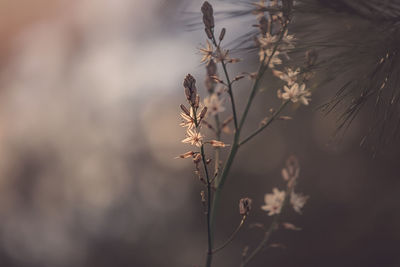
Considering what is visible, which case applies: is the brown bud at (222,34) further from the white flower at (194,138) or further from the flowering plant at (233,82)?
the white flower at (194,138)

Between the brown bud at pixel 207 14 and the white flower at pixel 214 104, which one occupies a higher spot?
the brown bud at pixel 207 14

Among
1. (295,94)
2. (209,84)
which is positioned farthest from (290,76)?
(209,84)

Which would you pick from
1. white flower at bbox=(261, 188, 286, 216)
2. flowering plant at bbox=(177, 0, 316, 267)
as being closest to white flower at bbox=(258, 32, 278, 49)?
flowering plant at bbox=(177, 0, 316, 267)

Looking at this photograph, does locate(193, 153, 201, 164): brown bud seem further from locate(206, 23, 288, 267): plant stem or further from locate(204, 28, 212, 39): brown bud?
locate(204, 28, 212, 39): brown bud

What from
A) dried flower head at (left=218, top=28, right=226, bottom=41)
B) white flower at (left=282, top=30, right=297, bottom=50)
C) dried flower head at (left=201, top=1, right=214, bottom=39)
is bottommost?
white flower at (left=282, top=30, right=297, bottom=50)

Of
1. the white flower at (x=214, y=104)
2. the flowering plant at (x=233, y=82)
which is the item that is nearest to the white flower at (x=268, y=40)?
the flowering plant at (x=233, y=82)

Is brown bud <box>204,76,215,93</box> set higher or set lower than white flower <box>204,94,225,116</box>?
higher

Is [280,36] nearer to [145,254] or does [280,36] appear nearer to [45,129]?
[145,254]

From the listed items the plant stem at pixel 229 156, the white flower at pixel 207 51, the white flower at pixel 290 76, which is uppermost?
the white flower at pixel 207 51

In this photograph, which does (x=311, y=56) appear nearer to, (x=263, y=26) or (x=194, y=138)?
(x=263, y=26)
